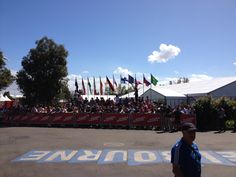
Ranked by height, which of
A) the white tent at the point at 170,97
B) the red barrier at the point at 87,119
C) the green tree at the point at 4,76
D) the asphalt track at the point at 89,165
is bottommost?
the asphalt track at the point at 89,165

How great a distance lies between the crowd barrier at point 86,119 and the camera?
25.1 meters

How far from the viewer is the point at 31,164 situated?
11461 mm

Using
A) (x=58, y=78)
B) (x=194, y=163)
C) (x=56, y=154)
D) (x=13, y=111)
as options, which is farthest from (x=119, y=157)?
(x=58, y=78)

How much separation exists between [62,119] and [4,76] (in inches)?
500

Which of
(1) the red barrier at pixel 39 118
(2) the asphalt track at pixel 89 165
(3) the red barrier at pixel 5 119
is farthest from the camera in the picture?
(3) the red barrier at pixel 5 119

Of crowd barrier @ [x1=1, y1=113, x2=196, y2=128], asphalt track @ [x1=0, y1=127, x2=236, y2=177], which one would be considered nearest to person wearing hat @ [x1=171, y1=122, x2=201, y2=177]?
asphalt track @ [x1=0, y1=127, x2=236, y2=177]

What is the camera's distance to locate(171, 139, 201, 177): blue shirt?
445 cm

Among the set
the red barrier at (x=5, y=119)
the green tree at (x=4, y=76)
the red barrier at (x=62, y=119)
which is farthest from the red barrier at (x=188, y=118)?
the green tree at (x=4, y=76)

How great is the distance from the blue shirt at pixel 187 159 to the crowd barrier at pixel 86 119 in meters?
20.1

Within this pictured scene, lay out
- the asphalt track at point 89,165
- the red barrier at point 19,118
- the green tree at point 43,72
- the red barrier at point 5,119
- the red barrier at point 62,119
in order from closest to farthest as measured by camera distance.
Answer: the asphalt track at point 89,165
the red barrier at point 62,119
the red barrier at point 19,118
the red barrier at point 5,119
the green tree at point 43,72

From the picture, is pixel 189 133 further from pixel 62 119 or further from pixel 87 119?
pixel 62 119

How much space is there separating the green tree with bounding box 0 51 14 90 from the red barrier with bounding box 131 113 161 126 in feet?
55.5

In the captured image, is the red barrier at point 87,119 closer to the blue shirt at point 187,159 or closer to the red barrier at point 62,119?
the red barrier at point 62,119

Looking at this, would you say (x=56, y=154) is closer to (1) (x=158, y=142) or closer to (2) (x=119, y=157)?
(2) (x=119, y=157)
